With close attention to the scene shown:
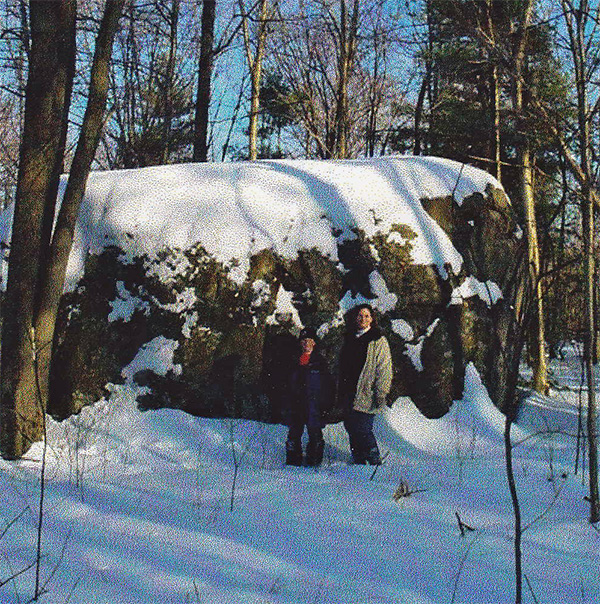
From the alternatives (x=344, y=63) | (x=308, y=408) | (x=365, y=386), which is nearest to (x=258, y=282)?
(x=308, y=408)

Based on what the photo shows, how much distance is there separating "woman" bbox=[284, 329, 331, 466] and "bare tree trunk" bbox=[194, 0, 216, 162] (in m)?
5.96

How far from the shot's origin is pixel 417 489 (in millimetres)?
4578

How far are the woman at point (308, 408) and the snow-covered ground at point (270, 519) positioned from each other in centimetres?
25

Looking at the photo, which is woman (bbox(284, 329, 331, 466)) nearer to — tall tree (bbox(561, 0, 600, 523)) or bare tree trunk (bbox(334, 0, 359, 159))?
tall tree (bbox(561, 0, 600, 523))

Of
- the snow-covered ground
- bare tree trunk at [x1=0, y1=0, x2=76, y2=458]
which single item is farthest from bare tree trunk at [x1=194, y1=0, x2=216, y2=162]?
the snow-covered ground

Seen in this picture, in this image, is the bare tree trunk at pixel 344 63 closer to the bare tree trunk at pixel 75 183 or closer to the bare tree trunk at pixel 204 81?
the bare tree trunk at pixel 204 81

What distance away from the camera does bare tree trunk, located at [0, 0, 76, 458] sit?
554cm

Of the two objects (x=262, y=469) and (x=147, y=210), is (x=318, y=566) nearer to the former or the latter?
(x=262, y=469)

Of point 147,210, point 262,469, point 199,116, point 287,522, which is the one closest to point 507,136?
point 199,116

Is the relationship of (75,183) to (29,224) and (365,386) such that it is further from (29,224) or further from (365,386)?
(365,386)

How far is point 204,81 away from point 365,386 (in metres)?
6.86

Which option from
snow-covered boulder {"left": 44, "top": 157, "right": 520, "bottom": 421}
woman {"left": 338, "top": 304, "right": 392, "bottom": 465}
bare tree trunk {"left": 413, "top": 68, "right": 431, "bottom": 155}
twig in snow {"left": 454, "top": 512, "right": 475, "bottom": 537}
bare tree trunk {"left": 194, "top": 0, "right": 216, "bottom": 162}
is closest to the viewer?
twig in snow {"left": 454, "top": 512, "right": 475, "bottom": 537}

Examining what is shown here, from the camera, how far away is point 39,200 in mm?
5645

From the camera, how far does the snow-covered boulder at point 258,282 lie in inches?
258
